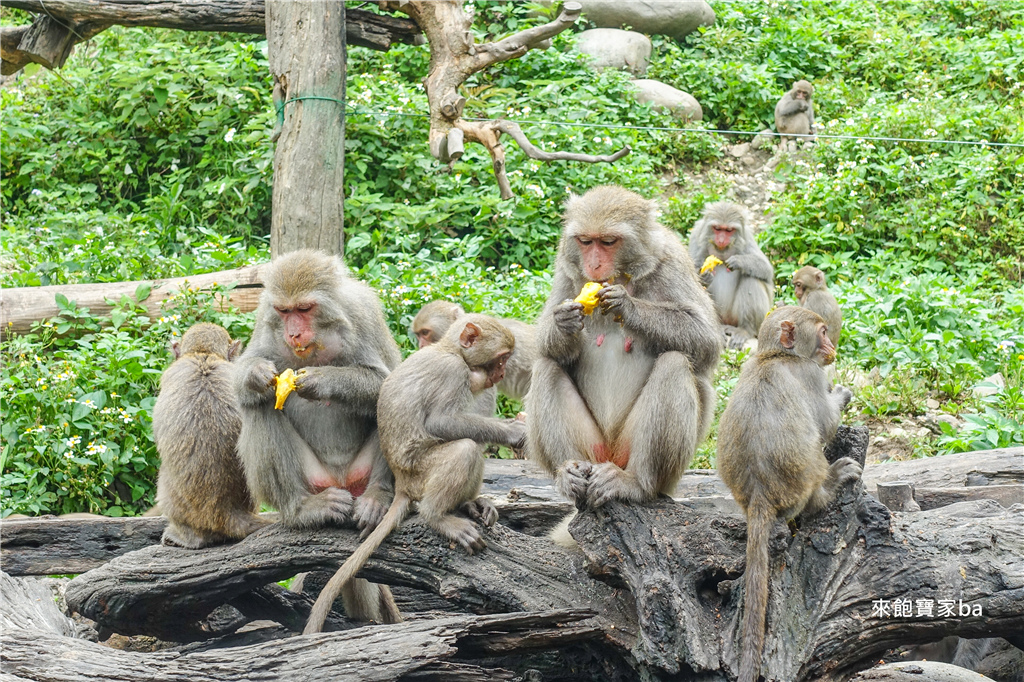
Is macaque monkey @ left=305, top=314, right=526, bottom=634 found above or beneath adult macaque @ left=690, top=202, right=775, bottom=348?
beneath

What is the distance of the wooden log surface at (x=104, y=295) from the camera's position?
28.1 ft

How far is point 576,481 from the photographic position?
448cm

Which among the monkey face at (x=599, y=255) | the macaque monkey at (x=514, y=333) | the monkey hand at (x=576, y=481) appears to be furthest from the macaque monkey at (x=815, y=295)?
the monkey hand at (x=576, y=481)

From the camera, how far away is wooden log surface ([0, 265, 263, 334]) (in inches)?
337

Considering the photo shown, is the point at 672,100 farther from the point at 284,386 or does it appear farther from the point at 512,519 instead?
the point at 284,386

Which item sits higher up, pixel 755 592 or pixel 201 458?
pixel 201 458

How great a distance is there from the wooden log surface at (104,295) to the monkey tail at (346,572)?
4.45m

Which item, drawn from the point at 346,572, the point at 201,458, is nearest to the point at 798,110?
the point at 201,458

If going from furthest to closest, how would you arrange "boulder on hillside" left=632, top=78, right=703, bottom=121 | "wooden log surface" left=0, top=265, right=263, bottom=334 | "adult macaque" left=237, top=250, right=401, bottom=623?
"boulder on hillside" left=632, top=78, right=703, bottom=121 < "wooden log surface" left=0, top=265, right=263, bottom=334 < "adult macaque" left=237, top=250, right=401, bottom=623

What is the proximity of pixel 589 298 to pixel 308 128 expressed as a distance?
4.14 m

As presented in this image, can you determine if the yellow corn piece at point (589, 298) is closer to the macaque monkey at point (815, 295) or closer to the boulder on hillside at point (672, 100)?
the macaque monkey at point (815, 295)

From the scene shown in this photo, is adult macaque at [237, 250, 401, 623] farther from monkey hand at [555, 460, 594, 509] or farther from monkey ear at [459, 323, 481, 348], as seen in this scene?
monkey hand at [555, 460, 594, 509]

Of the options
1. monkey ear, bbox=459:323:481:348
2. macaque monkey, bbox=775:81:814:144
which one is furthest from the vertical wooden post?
macaque monkey, bbox=775:81:814:144

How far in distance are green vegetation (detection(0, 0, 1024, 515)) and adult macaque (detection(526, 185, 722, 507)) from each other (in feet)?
9.75
